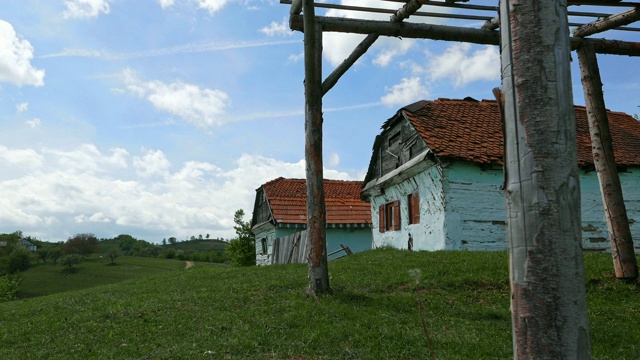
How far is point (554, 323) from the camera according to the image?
229 cm

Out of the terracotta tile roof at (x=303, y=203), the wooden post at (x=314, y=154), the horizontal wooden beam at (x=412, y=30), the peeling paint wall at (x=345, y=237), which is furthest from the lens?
the terracotta tile roof at (x=303, y=203)

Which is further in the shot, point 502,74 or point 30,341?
point 30,341

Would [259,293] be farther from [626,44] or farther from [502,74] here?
[626,44]

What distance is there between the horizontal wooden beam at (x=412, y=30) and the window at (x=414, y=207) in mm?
10018

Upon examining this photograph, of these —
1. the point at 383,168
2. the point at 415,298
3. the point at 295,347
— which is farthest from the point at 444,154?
the point at 295,347

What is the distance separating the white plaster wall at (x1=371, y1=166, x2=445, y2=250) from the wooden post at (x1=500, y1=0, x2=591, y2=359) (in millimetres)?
15354

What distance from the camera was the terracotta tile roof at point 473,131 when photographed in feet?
58.5

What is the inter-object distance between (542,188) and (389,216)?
2071 cm

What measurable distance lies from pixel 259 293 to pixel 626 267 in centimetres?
749

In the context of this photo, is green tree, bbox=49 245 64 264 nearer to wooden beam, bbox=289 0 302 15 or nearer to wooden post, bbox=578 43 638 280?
wooden beam, bbox=289 0 302 15

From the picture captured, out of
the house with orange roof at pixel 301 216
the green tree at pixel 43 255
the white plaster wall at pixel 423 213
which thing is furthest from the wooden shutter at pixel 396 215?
the green tree at pixel 43 255

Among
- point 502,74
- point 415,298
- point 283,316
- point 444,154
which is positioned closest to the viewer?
point 502,74

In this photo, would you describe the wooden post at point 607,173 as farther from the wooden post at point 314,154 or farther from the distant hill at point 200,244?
the distant hill at point 200,244

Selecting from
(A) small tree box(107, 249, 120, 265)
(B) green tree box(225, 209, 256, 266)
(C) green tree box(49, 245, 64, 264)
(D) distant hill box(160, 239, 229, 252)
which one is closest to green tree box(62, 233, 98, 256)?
(C) green tree box(49, 245, 64, 264)
